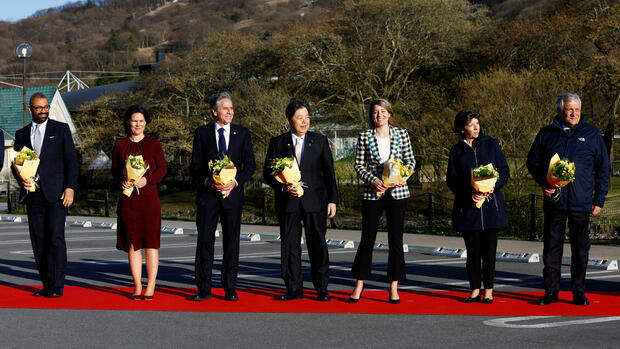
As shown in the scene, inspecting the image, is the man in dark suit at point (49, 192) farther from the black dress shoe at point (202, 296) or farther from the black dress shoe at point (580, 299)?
the black dress shoe at point (580, 299)

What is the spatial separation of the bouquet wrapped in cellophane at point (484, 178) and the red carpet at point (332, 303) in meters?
1.16

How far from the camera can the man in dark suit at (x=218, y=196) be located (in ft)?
28.8

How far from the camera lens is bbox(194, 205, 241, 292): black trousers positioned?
28.9ft

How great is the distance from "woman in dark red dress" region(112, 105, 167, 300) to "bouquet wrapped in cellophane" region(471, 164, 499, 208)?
319 cm

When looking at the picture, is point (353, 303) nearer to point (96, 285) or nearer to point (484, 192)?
point (484, 192)

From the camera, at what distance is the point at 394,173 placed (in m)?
8.23

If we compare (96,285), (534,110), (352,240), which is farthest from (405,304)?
(534,110)

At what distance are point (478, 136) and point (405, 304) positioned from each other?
1.85 metres

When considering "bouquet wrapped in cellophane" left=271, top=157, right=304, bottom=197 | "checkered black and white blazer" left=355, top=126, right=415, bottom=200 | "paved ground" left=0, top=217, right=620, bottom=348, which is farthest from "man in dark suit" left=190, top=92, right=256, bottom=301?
"checkered black and white blazer" left=355, top=126, right=415, bottom=200

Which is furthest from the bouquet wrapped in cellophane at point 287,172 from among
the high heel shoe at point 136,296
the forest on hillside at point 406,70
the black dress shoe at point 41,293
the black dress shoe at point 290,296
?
the forest on hillside at point 406,70

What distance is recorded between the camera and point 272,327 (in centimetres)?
733

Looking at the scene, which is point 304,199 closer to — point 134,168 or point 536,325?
point 134,168

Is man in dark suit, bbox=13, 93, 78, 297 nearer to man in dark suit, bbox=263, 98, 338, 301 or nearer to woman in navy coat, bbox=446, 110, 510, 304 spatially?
man in dark suit, bbox=263, 98, 338, 301

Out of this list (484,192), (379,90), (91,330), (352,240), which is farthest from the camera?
(379,90)
